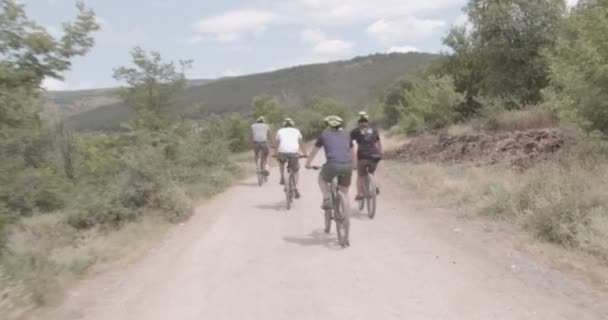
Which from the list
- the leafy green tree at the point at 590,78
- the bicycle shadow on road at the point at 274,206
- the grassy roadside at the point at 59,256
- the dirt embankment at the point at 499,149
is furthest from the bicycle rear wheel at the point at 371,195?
the leafy green tree at the point at 590,78

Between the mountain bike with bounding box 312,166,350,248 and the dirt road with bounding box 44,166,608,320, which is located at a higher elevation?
the mountain bike with bounding box 312,166,350,248

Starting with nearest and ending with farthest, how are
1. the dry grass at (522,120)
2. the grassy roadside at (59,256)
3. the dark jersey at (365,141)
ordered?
1. the grassy roadside at (59,256)
2. the dark jersey at (365,141)
3. the dry grass at (522,120)

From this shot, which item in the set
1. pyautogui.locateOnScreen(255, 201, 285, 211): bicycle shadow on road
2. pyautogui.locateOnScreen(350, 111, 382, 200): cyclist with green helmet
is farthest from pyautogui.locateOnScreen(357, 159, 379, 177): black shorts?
pyautogui.locateOnScreen(255, 201, 285, 211): bicycle shadow on road

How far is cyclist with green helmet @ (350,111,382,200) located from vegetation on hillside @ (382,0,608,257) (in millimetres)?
2147

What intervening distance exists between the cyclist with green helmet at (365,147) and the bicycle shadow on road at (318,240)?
1.98 meters

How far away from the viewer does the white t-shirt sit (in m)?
13.5

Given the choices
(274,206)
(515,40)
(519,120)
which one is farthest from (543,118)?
(274,206)

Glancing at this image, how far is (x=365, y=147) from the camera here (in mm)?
11586

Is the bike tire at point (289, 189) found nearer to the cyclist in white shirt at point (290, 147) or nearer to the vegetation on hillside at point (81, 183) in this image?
the cyclist in white shirt at point (290, 147)

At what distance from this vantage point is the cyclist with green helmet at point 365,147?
37.8 feet

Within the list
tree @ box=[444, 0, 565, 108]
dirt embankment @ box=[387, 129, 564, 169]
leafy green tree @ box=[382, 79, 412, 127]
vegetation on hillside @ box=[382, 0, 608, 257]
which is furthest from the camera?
leafy green tree @ box=[382, 79, 412, 127]

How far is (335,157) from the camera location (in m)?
9.16

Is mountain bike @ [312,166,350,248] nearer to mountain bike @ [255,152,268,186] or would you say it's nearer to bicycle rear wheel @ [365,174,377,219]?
bicycle rear wheel @ [365,174,377,219]

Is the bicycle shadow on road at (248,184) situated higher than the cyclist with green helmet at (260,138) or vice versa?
the cyclist with green helmet at (260,138)
